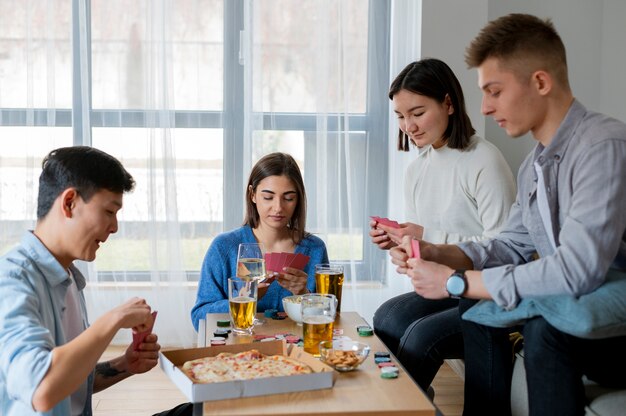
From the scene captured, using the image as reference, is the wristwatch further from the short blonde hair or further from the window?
the window

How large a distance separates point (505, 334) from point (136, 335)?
110 cm

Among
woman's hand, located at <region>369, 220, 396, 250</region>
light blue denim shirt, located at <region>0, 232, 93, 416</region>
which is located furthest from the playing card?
light blue denim shirt, located at <region>0, 232, 93, 416</region>

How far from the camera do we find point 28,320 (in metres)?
1.61

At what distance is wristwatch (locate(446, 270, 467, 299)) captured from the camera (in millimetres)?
2086

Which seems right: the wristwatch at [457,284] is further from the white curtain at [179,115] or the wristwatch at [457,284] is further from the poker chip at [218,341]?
the white curtain at [179,115]

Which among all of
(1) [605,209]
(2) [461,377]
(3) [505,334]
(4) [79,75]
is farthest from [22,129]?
(1) [605,209]

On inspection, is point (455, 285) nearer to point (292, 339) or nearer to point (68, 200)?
point (292, 339)

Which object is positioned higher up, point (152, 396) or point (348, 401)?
point (348, 401)

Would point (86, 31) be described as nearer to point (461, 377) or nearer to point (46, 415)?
point (461, 377)

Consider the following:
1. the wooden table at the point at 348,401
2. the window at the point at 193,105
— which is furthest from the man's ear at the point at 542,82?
the window at the point at 193,105

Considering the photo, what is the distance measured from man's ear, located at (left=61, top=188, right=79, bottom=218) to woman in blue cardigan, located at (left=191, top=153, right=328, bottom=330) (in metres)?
0.98

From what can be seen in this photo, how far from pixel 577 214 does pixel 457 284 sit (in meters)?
0.36

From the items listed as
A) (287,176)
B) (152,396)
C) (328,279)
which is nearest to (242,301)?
(328,279)

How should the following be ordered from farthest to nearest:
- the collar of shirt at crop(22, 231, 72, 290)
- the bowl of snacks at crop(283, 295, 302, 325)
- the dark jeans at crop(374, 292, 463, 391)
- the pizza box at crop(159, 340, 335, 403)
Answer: the dark jeans at crop(374, 292, 463, 391) < the bowl of snacks at crop(283, 295, 302, 325) < the collar of shirt at crop(22, 231, 72, 290) < the pizza box at crop(159, 340, 335, 403)
